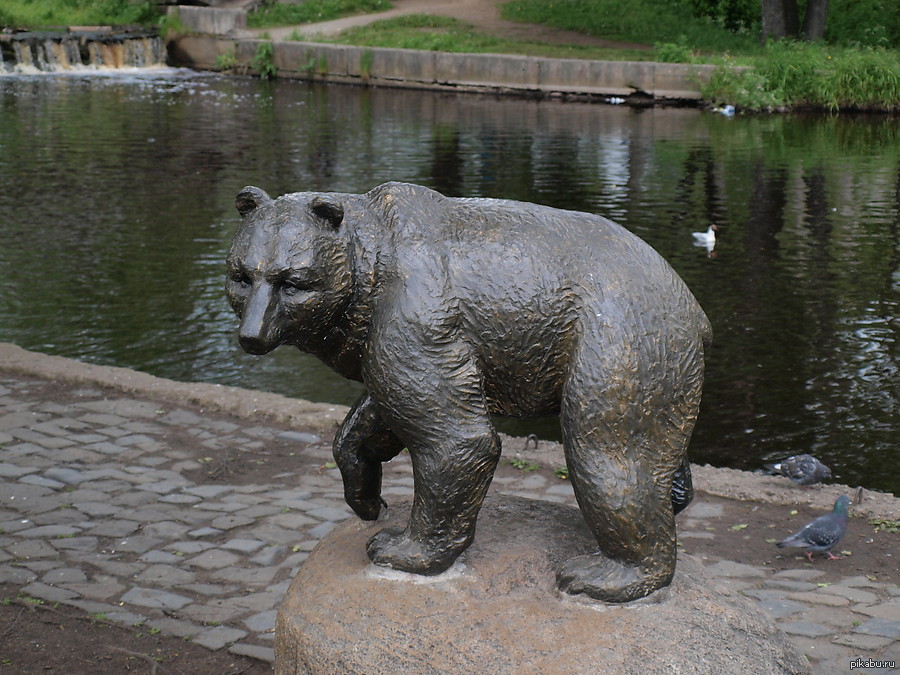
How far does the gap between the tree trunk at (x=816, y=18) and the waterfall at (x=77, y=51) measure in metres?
18.1

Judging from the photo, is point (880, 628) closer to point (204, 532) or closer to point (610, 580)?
point (610, 580)

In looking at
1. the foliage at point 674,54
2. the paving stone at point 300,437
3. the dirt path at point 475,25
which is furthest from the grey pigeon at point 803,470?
the dirt path at point 475,25

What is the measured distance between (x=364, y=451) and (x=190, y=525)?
2.45 m

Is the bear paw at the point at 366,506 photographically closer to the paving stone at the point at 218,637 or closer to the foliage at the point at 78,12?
the paving stone at the point at 218,637

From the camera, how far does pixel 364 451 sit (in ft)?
13.5

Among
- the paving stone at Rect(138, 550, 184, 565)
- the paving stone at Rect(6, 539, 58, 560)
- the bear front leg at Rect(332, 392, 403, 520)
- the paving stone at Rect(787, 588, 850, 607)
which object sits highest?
the bear front leg at Rect(332, 392, 403, 520)

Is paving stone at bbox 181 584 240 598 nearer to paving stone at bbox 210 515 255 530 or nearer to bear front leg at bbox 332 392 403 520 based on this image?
paving stone at bbox 210 515 255 530

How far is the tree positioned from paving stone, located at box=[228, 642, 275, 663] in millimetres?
26743

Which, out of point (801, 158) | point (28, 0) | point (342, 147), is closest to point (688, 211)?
point (801, 158)

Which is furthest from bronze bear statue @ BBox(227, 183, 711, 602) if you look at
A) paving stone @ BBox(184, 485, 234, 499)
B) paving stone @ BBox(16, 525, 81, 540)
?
paving stone @ BBox(184, 485, 234, 499)

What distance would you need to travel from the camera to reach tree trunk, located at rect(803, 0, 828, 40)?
28703 millimetres

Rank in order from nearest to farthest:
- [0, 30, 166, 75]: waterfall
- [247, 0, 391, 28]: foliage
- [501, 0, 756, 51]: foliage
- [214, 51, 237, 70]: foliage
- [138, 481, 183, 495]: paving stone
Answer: [138, 481, 183, 495]: paving stone < [0, 30, 166, 75]: waterfall < [501, 0, 756, 51]: foliage < [214, 51, 237, 70]: foliage < [247, 0, 391, 28]: foliage

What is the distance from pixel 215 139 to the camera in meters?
20.6

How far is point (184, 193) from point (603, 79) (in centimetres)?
1388
